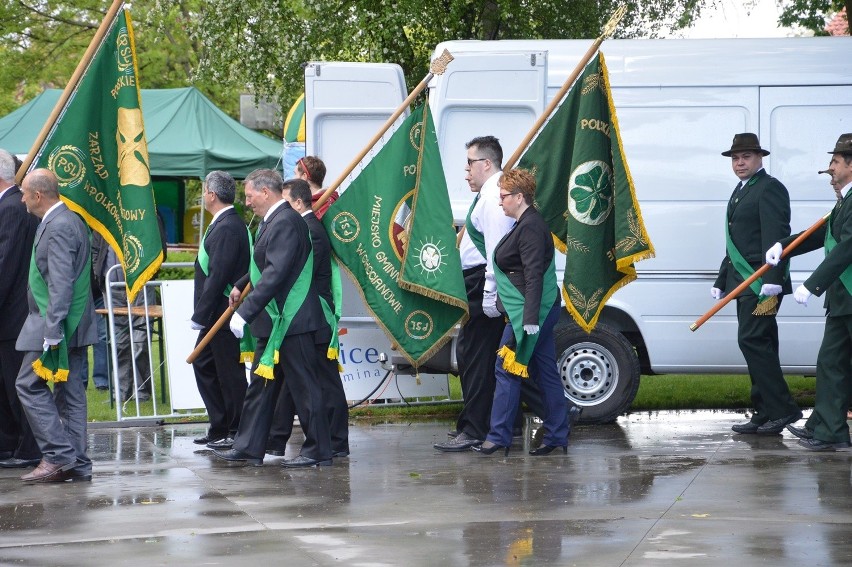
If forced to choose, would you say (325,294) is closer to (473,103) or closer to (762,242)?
(473,103)

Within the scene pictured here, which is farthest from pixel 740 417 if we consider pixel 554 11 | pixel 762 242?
pixel 554 11

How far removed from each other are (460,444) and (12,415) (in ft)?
10.2

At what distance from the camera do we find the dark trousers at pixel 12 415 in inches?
356

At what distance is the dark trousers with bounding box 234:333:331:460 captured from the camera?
9.00 meters

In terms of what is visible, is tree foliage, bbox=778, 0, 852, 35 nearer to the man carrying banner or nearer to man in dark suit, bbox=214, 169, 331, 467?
the man carrying banner

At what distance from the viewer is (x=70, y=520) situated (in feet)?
23.8

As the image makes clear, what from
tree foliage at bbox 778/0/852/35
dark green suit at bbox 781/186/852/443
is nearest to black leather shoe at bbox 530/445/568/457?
dark green suit at bbox 781/186/852/443

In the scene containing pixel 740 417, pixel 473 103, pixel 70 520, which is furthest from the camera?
pixel 740 417

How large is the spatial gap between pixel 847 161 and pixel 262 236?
158 inches

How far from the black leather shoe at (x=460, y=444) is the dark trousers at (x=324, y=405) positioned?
0.69m

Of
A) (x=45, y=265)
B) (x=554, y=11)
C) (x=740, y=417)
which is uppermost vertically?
(x=554, y=11)

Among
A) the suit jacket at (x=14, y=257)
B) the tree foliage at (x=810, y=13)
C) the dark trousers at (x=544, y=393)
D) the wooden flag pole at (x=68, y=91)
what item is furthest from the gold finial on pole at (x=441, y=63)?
the tree foliage at (x=810, y=13)

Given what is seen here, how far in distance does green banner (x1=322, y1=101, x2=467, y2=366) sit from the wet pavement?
94 centimetres

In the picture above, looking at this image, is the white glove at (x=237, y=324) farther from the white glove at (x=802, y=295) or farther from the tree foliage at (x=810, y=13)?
the tree foliage at (x=810, y=13)
